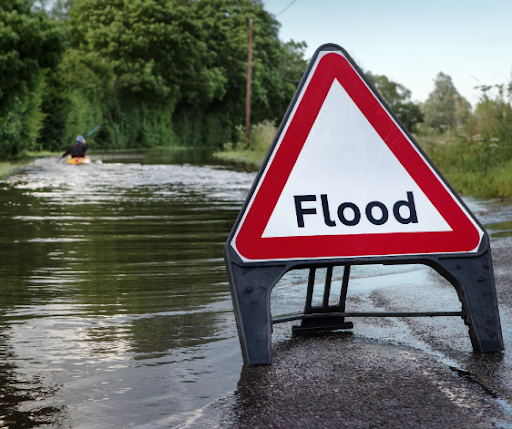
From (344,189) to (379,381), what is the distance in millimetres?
921

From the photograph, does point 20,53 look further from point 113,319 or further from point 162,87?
point 162,87

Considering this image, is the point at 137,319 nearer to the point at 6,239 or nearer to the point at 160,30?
the point at 6,239

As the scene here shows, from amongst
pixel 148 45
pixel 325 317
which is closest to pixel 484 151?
pixel 325 317

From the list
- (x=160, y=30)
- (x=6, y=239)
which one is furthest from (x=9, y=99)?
(x=160, y=30)

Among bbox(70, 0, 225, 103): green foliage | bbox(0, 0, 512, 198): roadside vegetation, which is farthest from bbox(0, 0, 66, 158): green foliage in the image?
bbox(70, 0, 225, 103): green foliage

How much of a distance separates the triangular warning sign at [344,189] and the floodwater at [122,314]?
0.64 m

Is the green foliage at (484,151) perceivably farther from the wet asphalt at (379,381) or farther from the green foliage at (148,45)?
the green foliage at (148,45)

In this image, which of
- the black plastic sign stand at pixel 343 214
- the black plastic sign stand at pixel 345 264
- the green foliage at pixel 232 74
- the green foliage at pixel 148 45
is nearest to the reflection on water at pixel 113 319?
the black plastic sign stand at pixel 345 264

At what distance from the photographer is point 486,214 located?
9.55 m

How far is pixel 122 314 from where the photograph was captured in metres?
4.18

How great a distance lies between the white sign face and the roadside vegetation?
30.7ft

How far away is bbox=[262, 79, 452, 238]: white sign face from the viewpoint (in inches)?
128

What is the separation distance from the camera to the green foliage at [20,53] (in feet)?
77.7

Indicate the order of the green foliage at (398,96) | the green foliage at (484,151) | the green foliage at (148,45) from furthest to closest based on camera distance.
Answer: the green foliage at (398,96) < the green foliage at (148,45) < the green foliage at (484,151)
